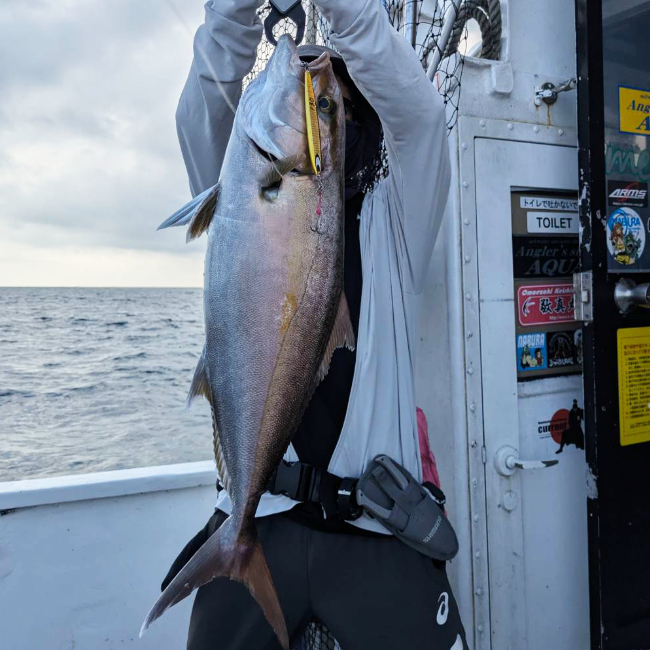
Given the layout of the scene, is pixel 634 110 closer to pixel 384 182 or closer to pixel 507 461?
pixel 384 182

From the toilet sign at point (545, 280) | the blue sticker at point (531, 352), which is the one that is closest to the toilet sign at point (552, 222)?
the toilet sign at point (545, 280)

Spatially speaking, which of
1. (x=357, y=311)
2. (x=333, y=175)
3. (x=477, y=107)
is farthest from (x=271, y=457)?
(x=477, y=107)

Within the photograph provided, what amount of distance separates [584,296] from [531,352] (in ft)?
1.04

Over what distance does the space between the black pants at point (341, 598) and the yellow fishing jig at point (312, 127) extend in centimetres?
105

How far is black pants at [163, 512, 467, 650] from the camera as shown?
4.99 feet

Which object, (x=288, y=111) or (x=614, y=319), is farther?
(x=614, y=319)

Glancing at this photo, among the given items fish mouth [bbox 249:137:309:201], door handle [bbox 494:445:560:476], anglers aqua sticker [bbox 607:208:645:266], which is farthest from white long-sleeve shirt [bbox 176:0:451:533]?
anglers aqua sticker [bbox 607:208:645:266]

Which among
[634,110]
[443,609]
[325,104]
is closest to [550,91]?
[634,110]

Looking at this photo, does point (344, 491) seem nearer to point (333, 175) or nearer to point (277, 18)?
point (333, 175)

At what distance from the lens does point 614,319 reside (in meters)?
2.23

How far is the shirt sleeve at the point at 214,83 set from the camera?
4.83 ft

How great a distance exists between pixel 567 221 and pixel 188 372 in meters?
17.9

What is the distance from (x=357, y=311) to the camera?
70.1 inches

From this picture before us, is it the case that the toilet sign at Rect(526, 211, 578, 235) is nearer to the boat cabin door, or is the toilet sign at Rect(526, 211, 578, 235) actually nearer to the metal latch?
the boat cabin door
